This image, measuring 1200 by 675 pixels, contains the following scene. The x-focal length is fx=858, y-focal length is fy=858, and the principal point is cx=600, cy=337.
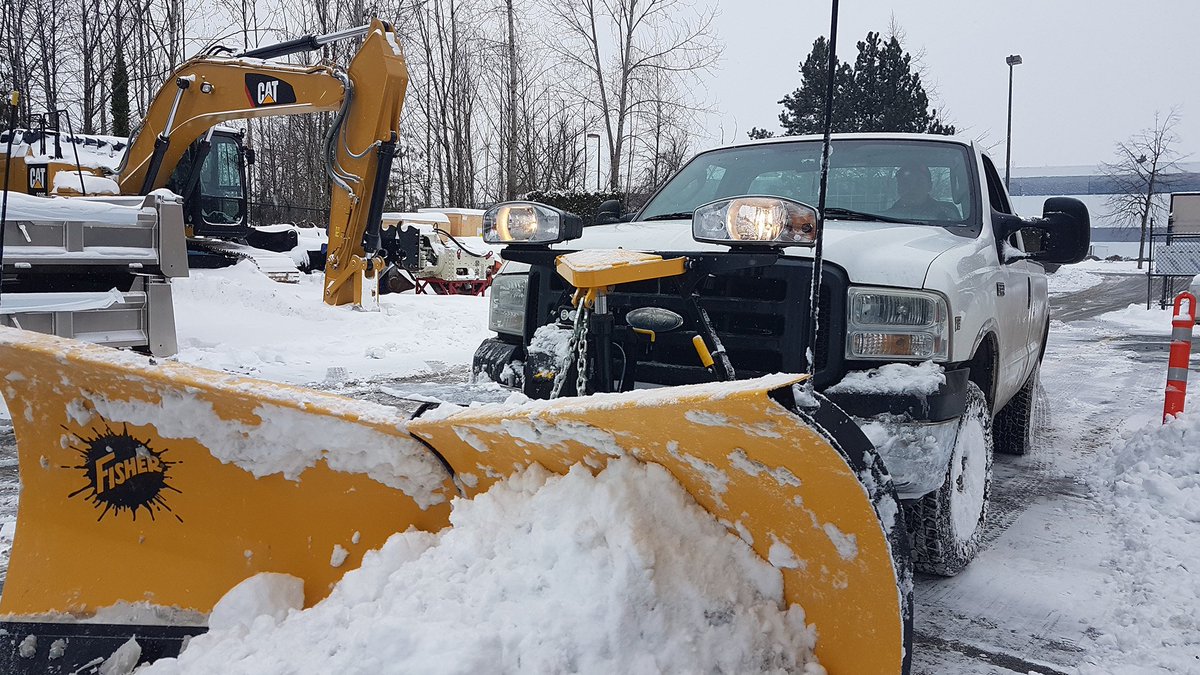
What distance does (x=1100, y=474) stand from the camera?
15.3 ft

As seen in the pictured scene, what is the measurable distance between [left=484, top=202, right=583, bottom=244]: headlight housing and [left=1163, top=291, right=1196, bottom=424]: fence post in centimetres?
403

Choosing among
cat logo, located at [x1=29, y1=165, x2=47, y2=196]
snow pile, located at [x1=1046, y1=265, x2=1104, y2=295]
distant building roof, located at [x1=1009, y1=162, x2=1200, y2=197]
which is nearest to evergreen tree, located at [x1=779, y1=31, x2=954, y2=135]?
snow pile, located at [x1=1046, y1=265, x2=1104, y2=295]

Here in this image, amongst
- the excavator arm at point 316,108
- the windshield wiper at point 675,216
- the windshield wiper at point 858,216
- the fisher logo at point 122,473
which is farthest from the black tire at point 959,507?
the excavator arm at point 316,108

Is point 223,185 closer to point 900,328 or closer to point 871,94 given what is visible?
point 900,328

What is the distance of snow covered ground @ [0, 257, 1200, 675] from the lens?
1.85m

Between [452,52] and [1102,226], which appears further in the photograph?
[1102,226]

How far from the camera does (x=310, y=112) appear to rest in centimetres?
962

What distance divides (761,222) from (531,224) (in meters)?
1.01

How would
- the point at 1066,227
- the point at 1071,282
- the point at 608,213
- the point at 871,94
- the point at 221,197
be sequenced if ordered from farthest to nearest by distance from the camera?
the point at 1071,282 → the point at 871,94 → the point at 221,197 → the point at 608,213 → the point at 1066,227

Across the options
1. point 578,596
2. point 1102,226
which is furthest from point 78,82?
point 1102,226

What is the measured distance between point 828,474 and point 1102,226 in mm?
71566

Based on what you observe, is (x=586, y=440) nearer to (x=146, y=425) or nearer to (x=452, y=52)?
(x=146, y=425)

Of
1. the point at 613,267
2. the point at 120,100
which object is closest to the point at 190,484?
the point at 613,267

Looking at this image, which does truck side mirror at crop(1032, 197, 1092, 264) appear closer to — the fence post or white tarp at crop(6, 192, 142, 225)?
the fence post
